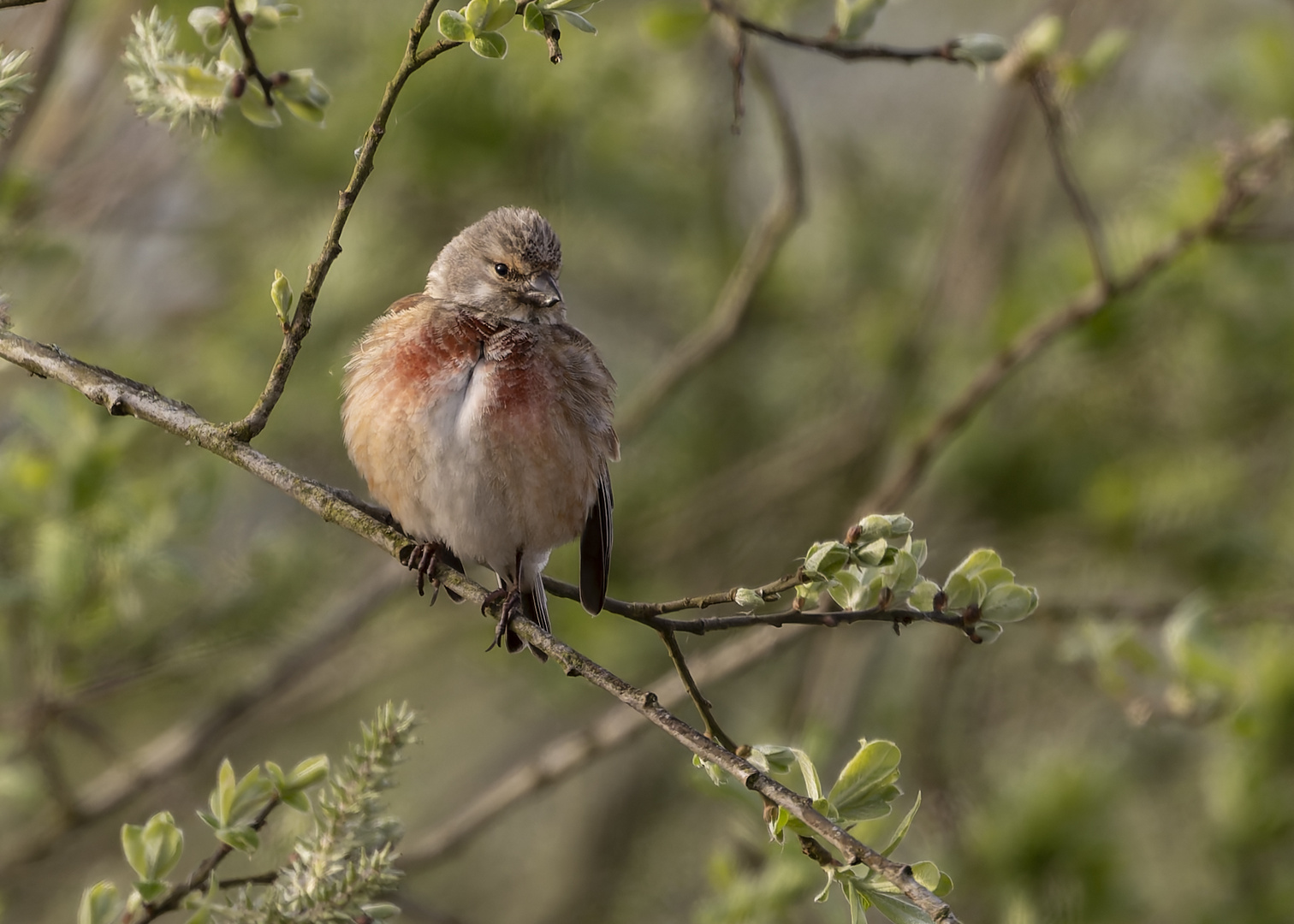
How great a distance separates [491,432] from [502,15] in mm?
1683

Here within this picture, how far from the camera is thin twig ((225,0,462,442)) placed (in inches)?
106

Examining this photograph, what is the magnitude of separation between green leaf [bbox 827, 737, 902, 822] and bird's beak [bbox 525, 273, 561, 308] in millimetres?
2559

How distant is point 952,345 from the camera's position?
7.10 metres

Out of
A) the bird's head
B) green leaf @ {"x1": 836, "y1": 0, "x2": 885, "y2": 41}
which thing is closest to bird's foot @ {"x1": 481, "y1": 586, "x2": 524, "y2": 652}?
the bird's head

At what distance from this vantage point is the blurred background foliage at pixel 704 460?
5324 millimetres

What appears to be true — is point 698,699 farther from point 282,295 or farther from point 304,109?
point 304,109

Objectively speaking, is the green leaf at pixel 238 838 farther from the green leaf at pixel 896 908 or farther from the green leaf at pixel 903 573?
the green leaf at pixel 903 573

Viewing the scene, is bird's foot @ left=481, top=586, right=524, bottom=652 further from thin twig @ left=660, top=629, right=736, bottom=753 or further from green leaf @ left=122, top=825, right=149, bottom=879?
green leaf @ left=122, top=825, right=149, bottom=879

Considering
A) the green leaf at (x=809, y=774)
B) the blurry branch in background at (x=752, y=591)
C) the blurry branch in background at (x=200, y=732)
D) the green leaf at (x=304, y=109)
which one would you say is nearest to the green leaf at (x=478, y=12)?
the green leaf at (x=304, y=109)

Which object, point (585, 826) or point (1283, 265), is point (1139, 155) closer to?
point (1283, 265)

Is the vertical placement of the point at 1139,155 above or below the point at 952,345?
above

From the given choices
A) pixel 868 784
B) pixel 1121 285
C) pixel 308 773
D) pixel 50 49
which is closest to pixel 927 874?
pixel 868 784

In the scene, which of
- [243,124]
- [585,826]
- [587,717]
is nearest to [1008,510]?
[587,717]

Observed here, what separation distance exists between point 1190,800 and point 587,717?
3.50 m
